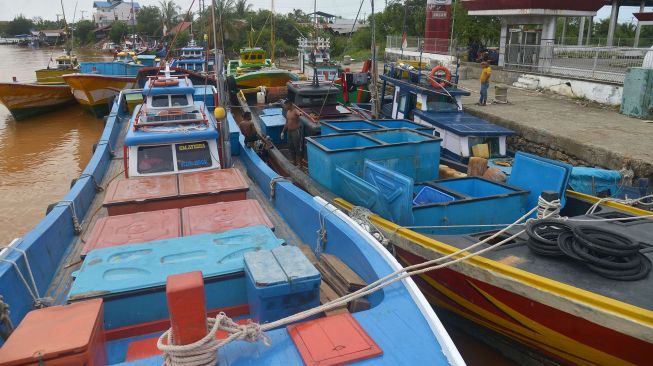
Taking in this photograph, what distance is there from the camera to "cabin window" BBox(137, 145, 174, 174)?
6715 millimetres

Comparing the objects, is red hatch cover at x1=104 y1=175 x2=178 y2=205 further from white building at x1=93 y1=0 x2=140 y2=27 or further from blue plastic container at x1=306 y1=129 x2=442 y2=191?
white building at x1=93 y1=0 x2=140 y2=27

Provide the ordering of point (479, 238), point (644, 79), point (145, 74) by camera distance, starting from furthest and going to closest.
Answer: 1. point (145, 74)
2. point (644, 79)
3. point (479, 238)

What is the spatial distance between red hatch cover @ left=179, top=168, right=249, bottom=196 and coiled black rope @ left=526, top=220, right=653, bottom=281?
147 inches

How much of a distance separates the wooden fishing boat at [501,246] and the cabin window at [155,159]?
2202 millimetres

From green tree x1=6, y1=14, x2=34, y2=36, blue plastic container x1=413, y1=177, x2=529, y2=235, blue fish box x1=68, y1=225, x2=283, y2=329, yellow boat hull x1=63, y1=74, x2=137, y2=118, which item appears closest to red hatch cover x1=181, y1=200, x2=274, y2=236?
blue fish box x1=68, y1=225, x2=283, y2=329

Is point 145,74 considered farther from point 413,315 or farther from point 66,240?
point 413,315

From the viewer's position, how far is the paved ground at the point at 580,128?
29.7ft

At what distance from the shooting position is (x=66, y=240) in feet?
18.2

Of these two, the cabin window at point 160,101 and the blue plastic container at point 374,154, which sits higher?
the cabin window at point 160,101

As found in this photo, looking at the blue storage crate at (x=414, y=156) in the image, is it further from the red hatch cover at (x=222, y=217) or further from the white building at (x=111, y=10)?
the white building at (x=111, y=10)

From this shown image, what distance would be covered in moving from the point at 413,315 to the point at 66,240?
4420mm

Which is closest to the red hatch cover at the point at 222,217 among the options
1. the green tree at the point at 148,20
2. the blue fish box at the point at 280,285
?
Result: the blue fish box at the point at 280,285

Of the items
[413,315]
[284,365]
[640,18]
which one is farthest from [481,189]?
[640,18]

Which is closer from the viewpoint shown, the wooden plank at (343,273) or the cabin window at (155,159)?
the wooden plank at (343,273)
